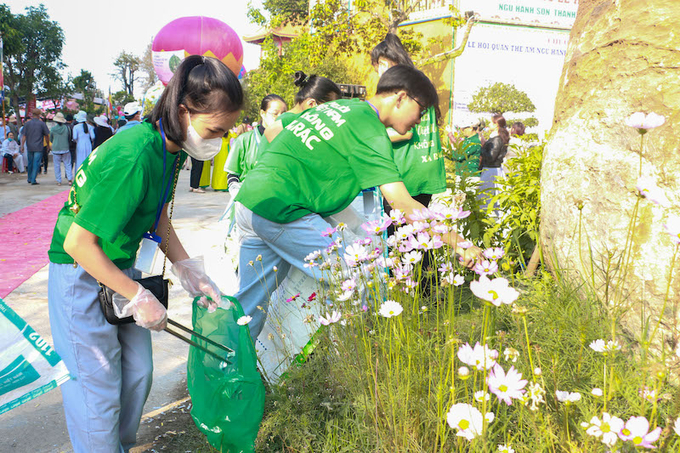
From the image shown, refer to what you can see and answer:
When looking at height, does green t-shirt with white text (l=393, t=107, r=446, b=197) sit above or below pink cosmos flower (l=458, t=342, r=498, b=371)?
above

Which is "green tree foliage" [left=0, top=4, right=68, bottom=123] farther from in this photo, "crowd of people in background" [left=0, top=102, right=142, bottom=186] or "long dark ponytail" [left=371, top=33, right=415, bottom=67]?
"long dark ponytail" [left=371, top=33, right=415, bottom=67]

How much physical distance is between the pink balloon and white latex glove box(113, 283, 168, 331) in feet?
33.6

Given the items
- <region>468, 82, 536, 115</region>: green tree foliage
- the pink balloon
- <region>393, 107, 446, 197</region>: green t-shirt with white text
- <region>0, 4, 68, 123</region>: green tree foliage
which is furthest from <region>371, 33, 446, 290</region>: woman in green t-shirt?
<region>0, 4, 68, 123</region>: green tree foliage

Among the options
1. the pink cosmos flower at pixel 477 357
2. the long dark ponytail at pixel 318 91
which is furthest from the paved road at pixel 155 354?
the pink cosmos flower at pixel 477 357

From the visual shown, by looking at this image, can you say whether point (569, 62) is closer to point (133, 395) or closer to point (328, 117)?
point (328, 117)

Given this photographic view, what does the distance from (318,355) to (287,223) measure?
614mm

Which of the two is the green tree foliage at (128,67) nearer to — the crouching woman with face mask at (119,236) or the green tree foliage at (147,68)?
the green tree foliage at (147,68)

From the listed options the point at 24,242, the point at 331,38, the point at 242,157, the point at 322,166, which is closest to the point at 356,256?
the point at 322,166

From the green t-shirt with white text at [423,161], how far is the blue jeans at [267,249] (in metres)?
1.28

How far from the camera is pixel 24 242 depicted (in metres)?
7.42

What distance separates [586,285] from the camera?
254 cm

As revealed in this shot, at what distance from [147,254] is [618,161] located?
205 cm

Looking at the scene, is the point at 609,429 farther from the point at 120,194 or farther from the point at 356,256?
the point at 120,194

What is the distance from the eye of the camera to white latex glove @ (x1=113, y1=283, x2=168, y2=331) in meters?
1.91
